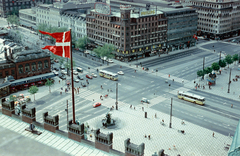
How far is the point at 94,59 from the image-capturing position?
15000 cm

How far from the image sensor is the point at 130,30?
146625 mm

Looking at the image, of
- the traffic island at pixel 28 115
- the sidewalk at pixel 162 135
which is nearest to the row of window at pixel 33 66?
the sidewalk at pixel 162 135

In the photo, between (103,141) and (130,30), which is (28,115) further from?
(130,30)

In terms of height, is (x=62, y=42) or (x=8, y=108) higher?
(x=62, y=42)

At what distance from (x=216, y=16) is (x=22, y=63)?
411 feet

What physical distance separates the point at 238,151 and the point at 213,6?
178 metres

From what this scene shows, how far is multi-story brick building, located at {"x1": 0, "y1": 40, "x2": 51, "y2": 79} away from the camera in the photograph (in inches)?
4345

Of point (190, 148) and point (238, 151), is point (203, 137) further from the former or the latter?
point (238, 151)

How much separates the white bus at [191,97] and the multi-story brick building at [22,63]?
167 feet

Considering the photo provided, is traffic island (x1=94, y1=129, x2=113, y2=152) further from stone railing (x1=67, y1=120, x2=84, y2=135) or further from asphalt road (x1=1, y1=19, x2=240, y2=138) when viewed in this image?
asphalt road (x1=1, y1=19, x2=240, y2=138)

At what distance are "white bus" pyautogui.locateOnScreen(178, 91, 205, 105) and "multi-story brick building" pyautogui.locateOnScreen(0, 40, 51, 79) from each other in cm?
5079

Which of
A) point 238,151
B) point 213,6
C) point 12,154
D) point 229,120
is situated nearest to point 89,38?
point 213,6

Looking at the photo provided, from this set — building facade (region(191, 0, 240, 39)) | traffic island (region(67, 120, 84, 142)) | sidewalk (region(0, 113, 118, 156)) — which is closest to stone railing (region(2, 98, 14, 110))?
sidewalk (region(0, 113, 118, 156))

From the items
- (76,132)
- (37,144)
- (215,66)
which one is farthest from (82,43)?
(76,132)
